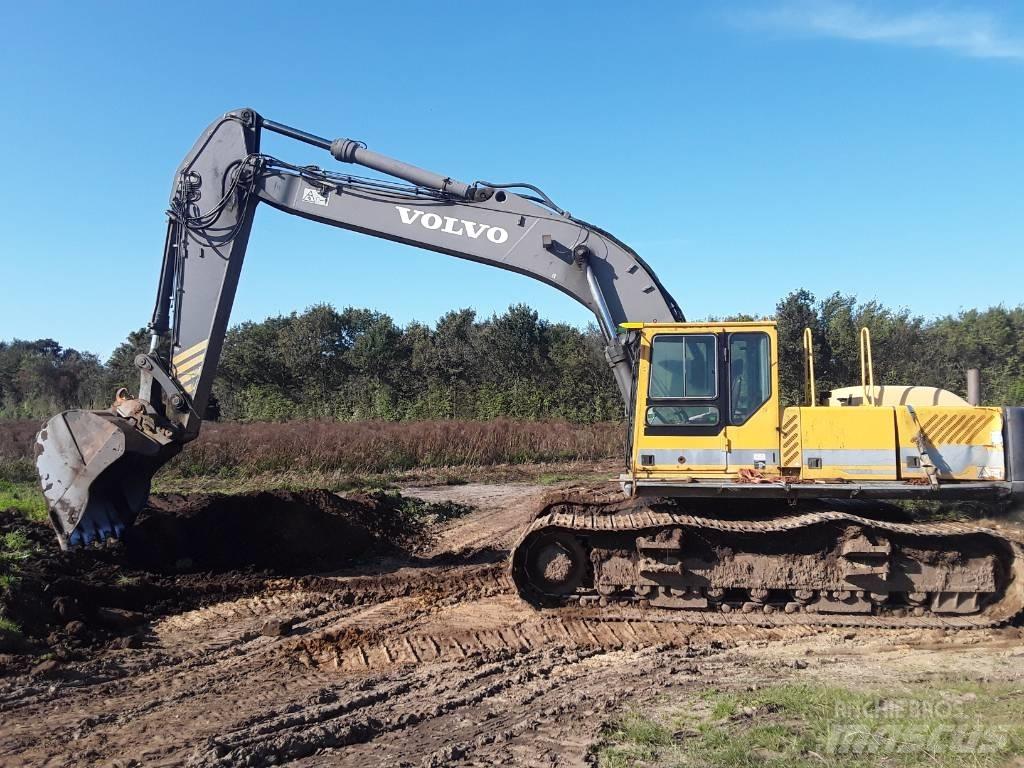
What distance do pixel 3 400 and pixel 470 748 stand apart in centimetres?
4796

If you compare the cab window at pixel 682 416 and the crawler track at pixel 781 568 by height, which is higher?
the cab window at pixel 682 416

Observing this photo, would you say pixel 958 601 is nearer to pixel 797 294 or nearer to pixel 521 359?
pixel 797 294

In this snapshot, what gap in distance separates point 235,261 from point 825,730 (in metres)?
8.15

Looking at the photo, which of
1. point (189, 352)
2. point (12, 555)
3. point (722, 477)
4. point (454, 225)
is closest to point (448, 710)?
point (722, 477)

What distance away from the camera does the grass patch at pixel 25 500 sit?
38.7 feet

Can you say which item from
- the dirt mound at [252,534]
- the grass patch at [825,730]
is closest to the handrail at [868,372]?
the grass patch at [825,730]

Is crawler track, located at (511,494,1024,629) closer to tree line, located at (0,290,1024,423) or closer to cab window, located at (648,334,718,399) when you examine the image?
cab window, located at (648,334,718,399)

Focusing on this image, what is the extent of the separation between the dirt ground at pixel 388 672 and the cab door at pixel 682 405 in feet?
5.23

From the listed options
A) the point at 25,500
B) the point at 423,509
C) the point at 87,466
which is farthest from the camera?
the point at 423,509

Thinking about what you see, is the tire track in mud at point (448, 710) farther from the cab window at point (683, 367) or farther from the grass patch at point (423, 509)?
the grass patch at point (423, 509)

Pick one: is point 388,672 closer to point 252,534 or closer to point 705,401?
point 705,401

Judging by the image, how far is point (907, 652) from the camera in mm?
7215

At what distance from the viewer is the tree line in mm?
26109

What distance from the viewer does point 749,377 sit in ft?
26.5
